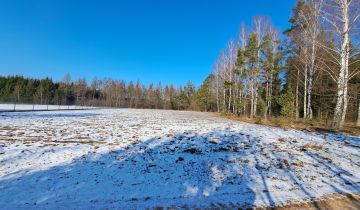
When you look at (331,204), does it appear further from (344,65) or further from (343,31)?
(343,31)

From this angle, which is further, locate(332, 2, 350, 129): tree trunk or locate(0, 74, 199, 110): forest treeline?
locate(0, 74, 199, 110): forest treeline

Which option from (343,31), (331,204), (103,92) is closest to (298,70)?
(343,31)

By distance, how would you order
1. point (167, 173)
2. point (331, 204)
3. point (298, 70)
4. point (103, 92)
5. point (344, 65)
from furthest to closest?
point (103, 92), point (298, 70), point (344, 65), point (167, 173), point (331, 204)

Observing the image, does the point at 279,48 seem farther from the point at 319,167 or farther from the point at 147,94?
the point at 147,94

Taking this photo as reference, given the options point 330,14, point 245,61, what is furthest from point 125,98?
point 330,14

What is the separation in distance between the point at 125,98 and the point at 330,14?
256 ft

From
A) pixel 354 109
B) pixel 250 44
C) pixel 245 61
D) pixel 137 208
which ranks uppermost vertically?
pixel 250 44

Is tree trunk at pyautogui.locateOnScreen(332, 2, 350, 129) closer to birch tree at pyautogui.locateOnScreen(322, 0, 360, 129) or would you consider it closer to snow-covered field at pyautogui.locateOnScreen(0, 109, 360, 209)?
birch tree at pyautogui.locateOnScreen(322, 0, 360, 129)

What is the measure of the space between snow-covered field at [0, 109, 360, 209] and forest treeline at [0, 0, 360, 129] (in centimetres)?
733

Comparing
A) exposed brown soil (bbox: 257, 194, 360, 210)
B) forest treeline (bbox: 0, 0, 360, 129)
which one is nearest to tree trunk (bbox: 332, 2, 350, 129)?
forest treeline (bbox: 0, 0, 360, 129)

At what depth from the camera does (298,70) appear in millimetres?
20812

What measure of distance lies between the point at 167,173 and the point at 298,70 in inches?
807

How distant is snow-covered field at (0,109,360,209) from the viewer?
12.4ft

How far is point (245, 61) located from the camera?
21312mm
